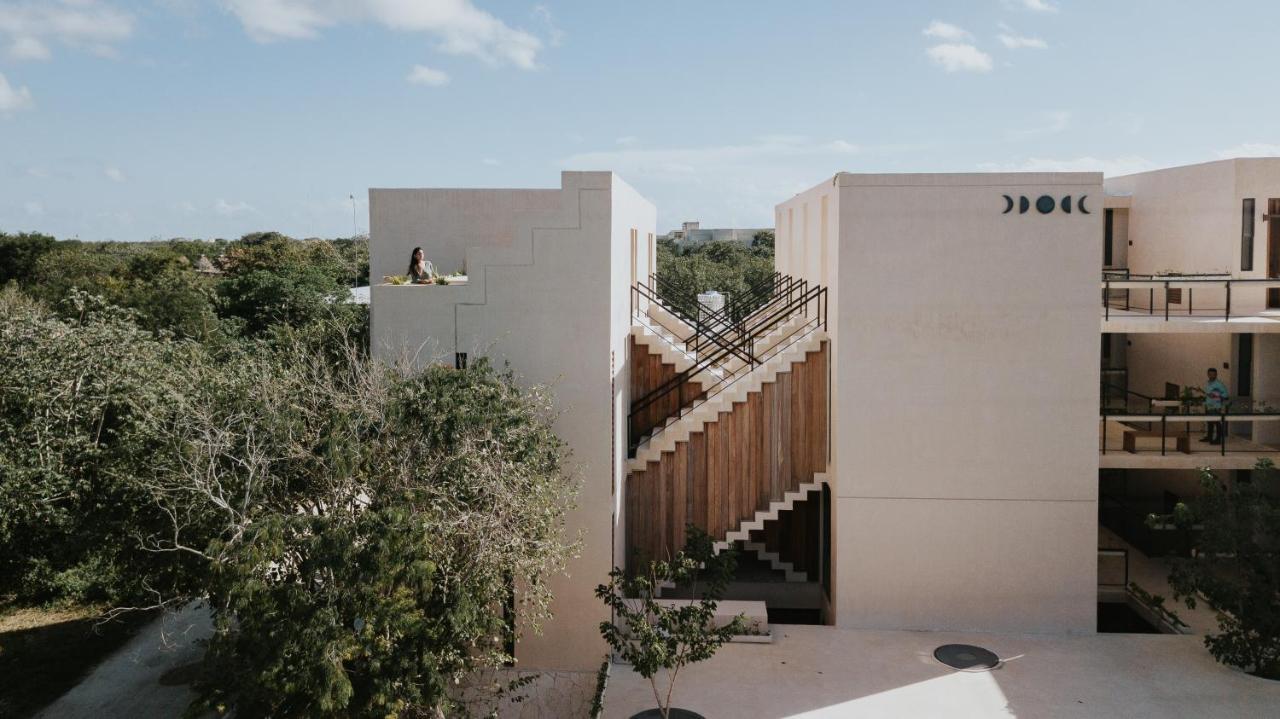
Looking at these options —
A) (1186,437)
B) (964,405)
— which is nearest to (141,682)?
(964,405)

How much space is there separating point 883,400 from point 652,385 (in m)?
4.08

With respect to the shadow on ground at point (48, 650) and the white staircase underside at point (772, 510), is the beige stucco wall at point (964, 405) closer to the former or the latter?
the white staircase underside at point (772, 510)

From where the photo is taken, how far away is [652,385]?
16359mm

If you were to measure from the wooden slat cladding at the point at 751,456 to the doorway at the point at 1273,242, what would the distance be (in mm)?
8145

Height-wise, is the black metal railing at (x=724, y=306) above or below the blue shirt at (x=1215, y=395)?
above

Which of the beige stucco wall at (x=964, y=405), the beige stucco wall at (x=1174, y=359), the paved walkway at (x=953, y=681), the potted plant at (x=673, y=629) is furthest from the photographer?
the beige stucco wall at (x=1174, y=359)

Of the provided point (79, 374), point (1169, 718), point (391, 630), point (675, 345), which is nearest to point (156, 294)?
point (79, 374)

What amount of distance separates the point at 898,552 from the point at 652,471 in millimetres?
3786

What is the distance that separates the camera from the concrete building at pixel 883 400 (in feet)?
43.9

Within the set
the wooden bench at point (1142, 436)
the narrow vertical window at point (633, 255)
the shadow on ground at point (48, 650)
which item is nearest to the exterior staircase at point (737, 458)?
the narrow vertical window at point (633, 255)

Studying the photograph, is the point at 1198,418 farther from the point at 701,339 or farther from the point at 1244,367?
the point at 701,339

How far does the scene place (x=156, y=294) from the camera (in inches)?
1215

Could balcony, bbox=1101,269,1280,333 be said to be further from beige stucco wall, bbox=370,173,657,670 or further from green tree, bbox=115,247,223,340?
green tree, bbox=115,247,223,340

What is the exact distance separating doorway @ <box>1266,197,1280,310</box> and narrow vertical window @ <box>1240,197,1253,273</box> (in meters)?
0.26
